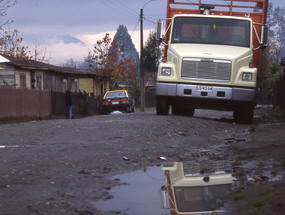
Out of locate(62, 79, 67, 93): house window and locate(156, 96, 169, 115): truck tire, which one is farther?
locate(62, 79, 67, 93): house window

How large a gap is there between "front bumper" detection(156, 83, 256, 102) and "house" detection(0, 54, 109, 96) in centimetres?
Answer: 1398

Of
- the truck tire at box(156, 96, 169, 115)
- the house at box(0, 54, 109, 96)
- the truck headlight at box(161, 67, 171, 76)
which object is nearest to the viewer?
the truck headlight at box(161, 67, 171, 76)

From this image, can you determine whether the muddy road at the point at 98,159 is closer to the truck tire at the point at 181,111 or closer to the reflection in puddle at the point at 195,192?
the reflection in puddle at the point at 195,192

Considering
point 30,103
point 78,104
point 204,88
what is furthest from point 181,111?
point 78,104

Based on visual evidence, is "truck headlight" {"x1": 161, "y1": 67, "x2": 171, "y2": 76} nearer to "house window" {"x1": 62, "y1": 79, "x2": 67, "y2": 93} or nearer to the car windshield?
the car windshield

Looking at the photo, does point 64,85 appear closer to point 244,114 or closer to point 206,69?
point 244,114

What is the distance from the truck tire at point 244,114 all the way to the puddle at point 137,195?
9.02 meters

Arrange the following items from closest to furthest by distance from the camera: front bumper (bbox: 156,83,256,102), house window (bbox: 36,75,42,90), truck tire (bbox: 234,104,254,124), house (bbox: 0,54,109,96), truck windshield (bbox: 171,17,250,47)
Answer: front bumper (bbox: 156,83,256,102)
truck windshield (bbox: 171,17,250,47)
truck tire (bbox: 234,104,254,124)
house (bbox: 0,54,109,96)
house window (bbox: 36,75,42,90)

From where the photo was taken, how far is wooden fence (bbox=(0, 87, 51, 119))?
22.3 metres

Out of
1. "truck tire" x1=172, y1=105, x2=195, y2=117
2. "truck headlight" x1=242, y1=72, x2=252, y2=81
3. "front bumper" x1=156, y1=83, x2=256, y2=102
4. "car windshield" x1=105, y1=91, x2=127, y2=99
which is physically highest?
"truck headlight" x1=242, y1=72, x2=252, y2=81

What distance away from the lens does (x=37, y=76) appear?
37.0m

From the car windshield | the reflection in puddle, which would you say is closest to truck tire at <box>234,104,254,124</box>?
the reflection in puddle

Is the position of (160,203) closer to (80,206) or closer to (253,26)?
(80,206)

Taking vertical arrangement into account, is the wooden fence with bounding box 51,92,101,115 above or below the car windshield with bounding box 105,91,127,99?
below
